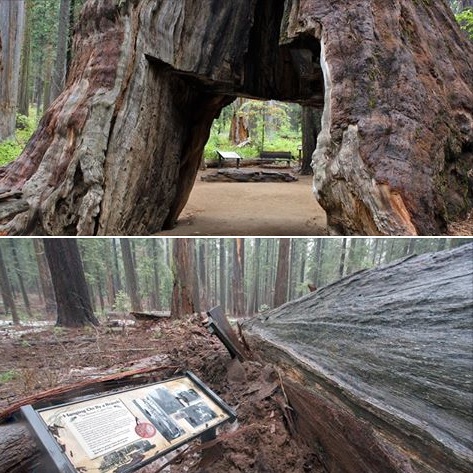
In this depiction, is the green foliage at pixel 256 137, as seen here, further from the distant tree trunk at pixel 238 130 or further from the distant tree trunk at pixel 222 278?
the distant tree trunk at pixel 222 278

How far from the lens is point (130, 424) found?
8.43 feet

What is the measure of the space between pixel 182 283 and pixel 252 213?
212cm

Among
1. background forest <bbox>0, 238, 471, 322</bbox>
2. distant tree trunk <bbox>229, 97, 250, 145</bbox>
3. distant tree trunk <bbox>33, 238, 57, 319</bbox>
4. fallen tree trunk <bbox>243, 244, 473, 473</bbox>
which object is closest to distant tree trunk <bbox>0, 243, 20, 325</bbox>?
background forest <bbox>0, 238, 471, 322</bbox>

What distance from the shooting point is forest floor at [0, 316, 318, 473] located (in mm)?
2943

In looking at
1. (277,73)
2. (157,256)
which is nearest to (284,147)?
(157,256)

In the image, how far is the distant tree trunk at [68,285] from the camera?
7.50 metres

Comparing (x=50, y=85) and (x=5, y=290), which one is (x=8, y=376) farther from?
(x=50, y=85)

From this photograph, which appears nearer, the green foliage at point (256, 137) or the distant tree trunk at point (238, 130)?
the green foliage at point (256, 137)

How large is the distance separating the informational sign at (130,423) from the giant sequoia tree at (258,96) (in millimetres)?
1916

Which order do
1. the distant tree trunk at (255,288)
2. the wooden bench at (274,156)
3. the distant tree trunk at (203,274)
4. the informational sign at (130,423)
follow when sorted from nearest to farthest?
the informational sign at (130,423) → the distant tree trunk at (255,288) → the wooden bench at (274,156) → the distant tree trunk at (203,274)

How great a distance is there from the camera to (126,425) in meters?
2.55

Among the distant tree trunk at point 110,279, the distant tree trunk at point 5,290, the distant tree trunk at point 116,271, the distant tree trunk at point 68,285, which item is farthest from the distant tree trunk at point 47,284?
the distant tree trunk at point 68,285

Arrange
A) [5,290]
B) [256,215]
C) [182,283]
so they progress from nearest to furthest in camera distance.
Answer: [256,215], [182,283], [5,290]

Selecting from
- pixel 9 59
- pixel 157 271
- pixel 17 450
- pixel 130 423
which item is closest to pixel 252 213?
pixel 130 423
